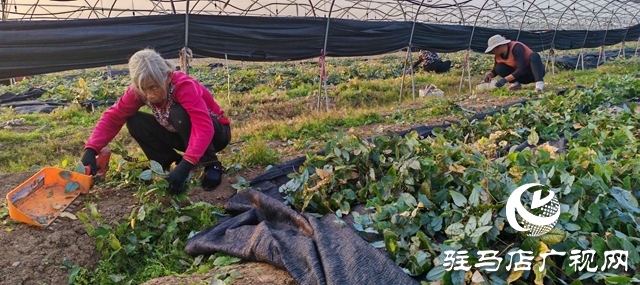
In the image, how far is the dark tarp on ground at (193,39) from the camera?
462cm

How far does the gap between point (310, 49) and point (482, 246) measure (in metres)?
5.36

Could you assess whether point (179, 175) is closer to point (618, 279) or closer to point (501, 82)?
point (618, 279)

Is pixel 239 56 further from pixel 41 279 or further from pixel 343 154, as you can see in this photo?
pixel 41 279

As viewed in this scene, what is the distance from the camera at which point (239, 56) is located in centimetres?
607

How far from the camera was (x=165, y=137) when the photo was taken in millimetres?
3057

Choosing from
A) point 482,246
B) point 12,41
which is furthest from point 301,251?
point 12,41

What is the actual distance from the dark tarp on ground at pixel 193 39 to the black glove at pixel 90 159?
259 cm

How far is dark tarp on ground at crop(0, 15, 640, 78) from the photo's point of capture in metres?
4.62

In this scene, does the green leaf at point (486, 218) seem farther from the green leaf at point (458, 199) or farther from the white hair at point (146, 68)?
the white hair at point (146, 68)

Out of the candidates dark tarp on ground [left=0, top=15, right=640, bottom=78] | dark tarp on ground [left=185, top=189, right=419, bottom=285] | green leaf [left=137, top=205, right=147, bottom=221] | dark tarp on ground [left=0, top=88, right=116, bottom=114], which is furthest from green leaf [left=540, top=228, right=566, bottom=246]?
dark tarp on ground [left=0, top=88, right=116, bottom=114]

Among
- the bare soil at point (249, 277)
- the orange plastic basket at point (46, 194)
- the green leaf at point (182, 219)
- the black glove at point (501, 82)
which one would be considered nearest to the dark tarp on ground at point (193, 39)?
the black glove at point (501, 82)

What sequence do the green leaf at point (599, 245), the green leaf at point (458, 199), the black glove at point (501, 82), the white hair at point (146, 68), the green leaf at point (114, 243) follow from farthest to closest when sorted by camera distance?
1. the black glove at point (501, 82)
2. the white hair at point (146, 68)
3. the green leaf at point (114, 243)
4. the green leaf at point (458, 199)
5. the green leaf at point (599, 245)

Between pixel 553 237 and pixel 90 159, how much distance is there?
2.64 meters

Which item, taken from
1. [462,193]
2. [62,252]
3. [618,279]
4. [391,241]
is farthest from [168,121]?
[618,279]
